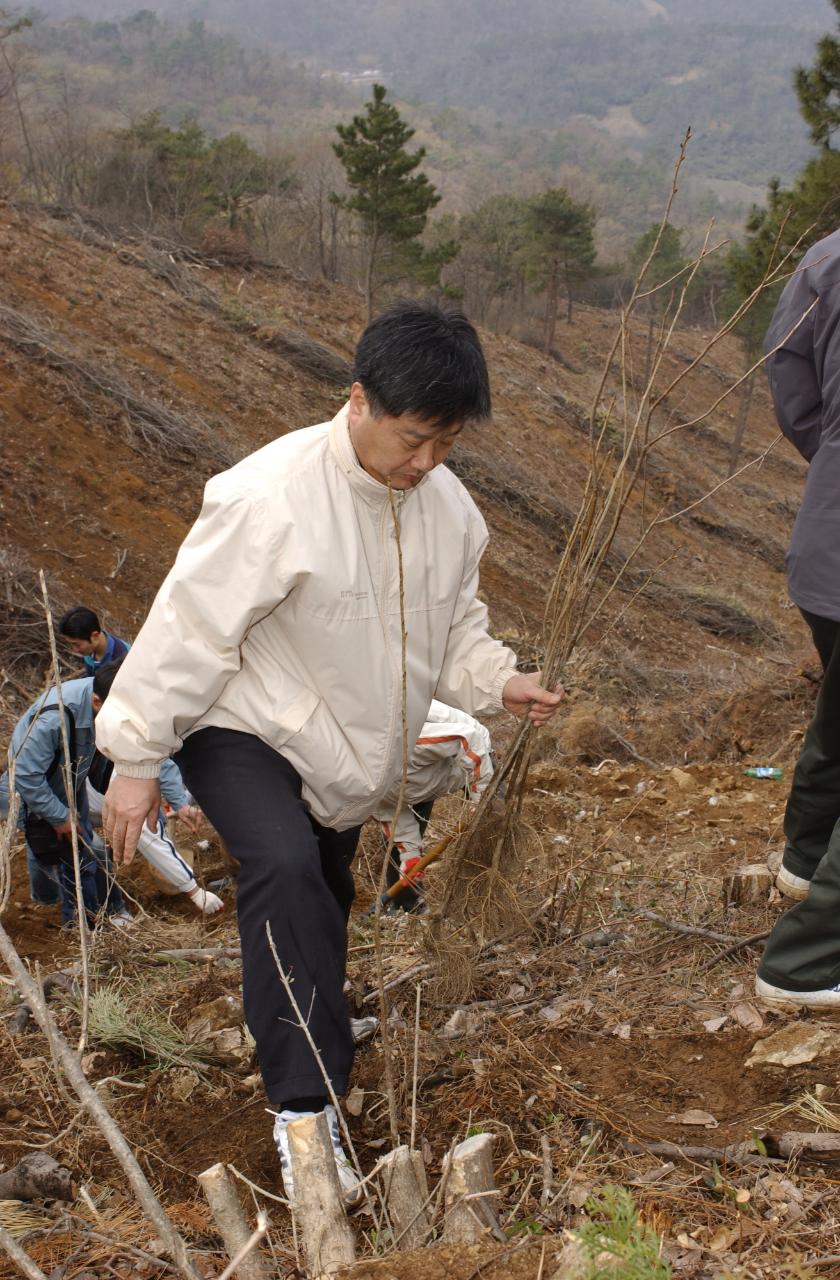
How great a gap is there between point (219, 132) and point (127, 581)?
252 feet

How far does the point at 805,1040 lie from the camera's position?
6.82 ft

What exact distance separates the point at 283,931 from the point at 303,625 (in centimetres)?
58

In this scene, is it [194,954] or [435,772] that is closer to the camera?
→ [194,954]

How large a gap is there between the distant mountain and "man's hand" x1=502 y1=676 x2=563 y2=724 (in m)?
135

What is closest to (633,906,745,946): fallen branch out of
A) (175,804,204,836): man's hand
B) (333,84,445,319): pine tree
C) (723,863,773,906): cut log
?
(723,863,773,906): cut log

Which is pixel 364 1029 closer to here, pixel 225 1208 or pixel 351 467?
pixel 225 1208

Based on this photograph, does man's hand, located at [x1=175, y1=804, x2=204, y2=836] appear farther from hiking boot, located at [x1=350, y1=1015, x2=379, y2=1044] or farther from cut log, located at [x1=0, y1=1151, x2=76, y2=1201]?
cut log, located at [x1=0, y1=1151, x2=76, y2=1201]

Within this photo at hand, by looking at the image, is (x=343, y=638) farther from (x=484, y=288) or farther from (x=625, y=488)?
(x=484, y=288)

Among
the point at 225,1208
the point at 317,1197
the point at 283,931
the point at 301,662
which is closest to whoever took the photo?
the point at 225,1208

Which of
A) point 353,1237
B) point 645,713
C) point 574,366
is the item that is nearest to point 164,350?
point 645,713

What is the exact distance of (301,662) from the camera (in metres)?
2.09

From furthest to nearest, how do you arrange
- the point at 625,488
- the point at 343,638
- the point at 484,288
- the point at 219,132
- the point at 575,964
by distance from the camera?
the point at 219,132 → the point at 484,288 → the point at 575,964 → the point at 625,488 → the point at 343,638

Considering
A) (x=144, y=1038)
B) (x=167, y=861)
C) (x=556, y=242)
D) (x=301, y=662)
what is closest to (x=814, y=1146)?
(x=301, y=662)

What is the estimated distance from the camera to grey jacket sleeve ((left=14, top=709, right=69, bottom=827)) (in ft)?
13.0
